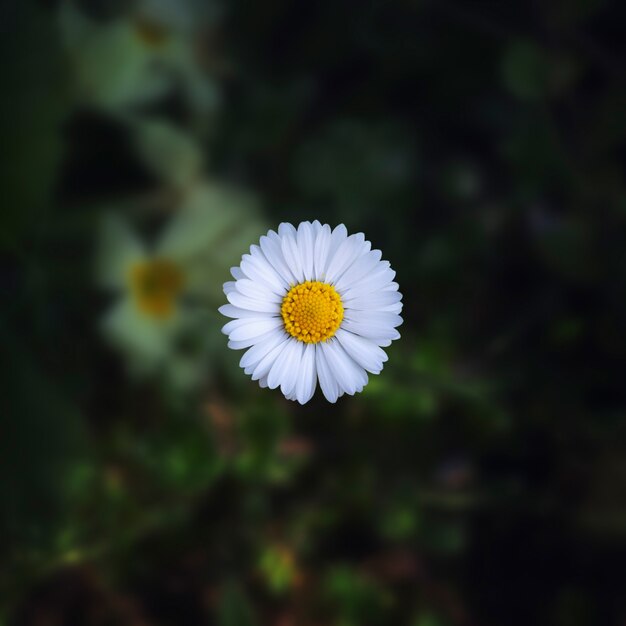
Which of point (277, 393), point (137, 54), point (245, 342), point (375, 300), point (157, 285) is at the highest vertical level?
point (137, 54)

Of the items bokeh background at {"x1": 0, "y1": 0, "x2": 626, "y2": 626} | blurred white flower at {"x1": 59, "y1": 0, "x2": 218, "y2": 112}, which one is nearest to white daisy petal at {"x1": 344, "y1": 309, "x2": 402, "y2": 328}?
bokeh background at {"x1": 0, "y1": 0, "x2": 626, "y2": 626}

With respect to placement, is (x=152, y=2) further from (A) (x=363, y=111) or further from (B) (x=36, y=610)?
(B) (x=36, y=610)

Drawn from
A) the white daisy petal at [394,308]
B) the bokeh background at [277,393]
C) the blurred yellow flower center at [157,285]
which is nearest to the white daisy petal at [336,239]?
the white daisy petal at [394,308]

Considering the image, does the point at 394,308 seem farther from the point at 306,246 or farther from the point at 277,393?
the point at 277,393

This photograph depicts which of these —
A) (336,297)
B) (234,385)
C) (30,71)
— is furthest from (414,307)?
(30,71)

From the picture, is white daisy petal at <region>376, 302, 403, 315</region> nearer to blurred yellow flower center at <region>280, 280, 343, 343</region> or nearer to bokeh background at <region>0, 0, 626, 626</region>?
blurred yellow flower center at <region>280, 280, 343, 343</region>

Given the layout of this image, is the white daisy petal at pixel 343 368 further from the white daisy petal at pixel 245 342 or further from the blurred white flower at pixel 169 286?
the blurred white flower at pixel 169 286

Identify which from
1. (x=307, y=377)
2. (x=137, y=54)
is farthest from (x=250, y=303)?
(x=137, y=54)
